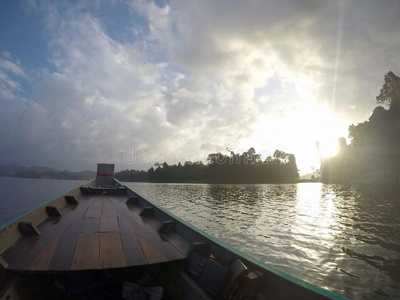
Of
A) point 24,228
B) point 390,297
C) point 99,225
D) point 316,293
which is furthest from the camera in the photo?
point 99,225

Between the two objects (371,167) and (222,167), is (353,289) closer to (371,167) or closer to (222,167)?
(371,167)

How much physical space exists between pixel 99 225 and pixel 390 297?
23.7ft

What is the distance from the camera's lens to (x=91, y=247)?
4.02m

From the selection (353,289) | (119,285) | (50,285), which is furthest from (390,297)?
(50,285)

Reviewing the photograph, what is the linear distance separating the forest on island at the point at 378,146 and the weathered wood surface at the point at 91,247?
2879 inches

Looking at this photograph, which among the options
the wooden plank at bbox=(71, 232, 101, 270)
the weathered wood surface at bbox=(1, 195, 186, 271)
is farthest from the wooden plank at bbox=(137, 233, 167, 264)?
the wooden plank at bbox=(71, 232, 101, 270)

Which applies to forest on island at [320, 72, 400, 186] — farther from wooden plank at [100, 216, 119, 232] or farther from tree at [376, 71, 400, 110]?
wooden plank at [100, 216, 119, 232]

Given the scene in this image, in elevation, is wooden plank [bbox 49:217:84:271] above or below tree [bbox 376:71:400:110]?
below

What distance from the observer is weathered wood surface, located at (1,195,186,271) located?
3.39 meters

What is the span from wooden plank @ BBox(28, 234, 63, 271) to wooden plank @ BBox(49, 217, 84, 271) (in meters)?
0.06

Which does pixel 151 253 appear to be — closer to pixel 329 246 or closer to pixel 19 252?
pixel 19 252

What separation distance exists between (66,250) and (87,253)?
45 centimetres

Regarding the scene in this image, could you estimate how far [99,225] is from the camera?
564 centimetres

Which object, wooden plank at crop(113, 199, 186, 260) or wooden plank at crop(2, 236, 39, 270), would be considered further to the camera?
wooden plank at crop(113, 199, 186, 260)
